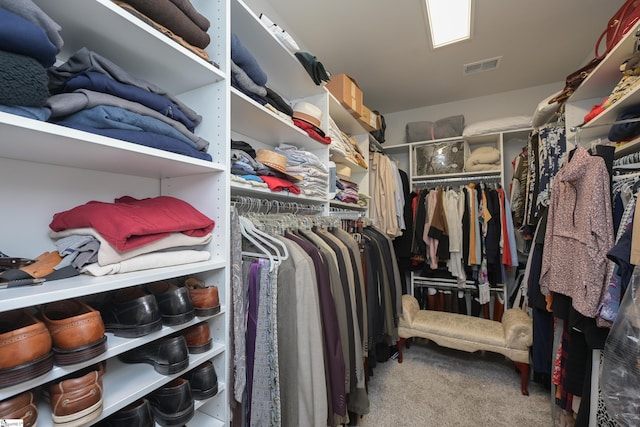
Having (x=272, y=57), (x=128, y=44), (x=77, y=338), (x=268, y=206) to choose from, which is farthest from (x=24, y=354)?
(x=272, y=57)

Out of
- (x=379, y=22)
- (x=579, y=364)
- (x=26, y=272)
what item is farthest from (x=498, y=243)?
(x=26, y=272)

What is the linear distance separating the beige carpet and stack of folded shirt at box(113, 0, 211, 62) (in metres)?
2.01

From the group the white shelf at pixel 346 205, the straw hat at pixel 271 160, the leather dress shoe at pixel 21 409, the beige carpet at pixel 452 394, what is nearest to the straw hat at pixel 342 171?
the white shelf at pixel 346 205

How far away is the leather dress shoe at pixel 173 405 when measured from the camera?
717mm

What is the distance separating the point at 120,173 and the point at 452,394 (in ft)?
7.46

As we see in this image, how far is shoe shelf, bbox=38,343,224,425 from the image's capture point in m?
0.61

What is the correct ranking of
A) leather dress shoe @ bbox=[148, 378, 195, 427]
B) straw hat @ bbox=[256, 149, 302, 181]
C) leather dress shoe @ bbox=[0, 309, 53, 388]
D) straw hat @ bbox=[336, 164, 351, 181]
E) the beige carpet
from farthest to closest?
straw hat @ bbox=[336, 164, 351, 181], the beige carpet, straw hat @ bbox=[256, 149, 302, 181], leather dress shoe @ bbox=[148, 378, 195, 427], leather dress shoe @ bbox=[0, 309, 53, 388]

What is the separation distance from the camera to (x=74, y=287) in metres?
0.54

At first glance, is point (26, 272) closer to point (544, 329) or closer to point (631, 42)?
point (631, 42)

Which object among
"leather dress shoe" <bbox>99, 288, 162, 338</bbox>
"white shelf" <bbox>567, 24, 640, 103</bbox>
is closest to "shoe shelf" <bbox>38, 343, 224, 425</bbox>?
"leather dress shoe" <bbox>99, 288, 162, 338</bbox>

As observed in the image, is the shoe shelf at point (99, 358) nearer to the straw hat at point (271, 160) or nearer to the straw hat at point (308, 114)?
the straw hat at point (271, 160)

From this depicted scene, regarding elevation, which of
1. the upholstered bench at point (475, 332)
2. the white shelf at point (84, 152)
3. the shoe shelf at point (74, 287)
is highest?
the white shelf at point (84, 152)

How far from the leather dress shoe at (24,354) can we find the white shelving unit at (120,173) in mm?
21

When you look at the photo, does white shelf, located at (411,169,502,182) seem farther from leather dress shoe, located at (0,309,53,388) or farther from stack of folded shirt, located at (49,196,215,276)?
leather dress shoe, located at (0,309,53,388)
